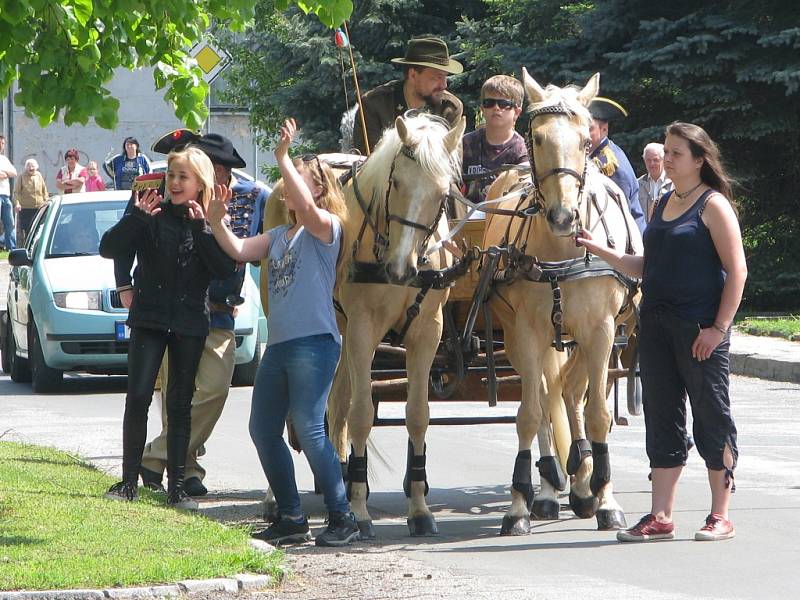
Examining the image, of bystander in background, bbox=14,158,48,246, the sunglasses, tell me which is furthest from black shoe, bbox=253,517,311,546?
bystander in background, bbox=14,158,48,246

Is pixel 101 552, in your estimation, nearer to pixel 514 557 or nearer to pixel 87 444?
pixel 514 557

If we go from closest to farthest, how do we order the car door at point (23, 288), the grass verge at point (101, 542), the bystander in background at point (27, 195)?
1. the grass verge at point (101, 542)
2. the car door at point (23, 288)
3. the bystander in background at point (27, 195)

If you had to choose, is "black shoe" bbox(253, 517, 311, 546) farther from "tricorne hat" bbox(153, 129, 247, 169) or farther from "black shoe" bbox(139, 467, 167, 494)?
"tricorne hat" bbox(153, 129, 247, 169)

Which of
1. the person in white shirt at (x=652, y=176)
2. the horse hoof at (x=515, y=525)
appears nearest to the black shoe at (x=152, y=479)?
the horse hoof at (x=515, y=525)

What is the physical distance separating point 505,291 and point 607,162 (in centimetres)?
144

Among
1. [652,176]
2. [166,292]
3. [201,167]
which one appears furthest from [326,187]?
[652,176]

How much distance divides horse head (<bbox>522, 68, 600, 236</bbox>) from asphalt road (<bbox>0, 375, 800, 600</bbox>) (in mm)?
1637

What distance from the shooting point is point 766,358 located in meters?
16.5

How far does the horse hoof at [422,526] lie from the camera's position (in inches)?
314

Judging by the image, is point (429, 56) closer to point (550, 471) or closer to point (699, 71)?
point (550, 471)

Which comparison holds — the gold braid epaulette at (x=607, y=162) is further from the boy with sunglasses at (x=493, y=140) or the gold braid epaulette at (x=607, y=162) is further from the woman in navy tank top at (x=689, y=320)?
the woman in navy tank top at (x=689, y=320)

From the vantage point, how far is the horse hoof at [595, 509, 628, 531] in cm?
800

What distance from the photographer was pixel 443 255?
8.27 metres

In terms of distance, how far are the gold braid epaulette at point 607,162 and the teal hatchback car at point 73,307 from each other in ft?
17.5
